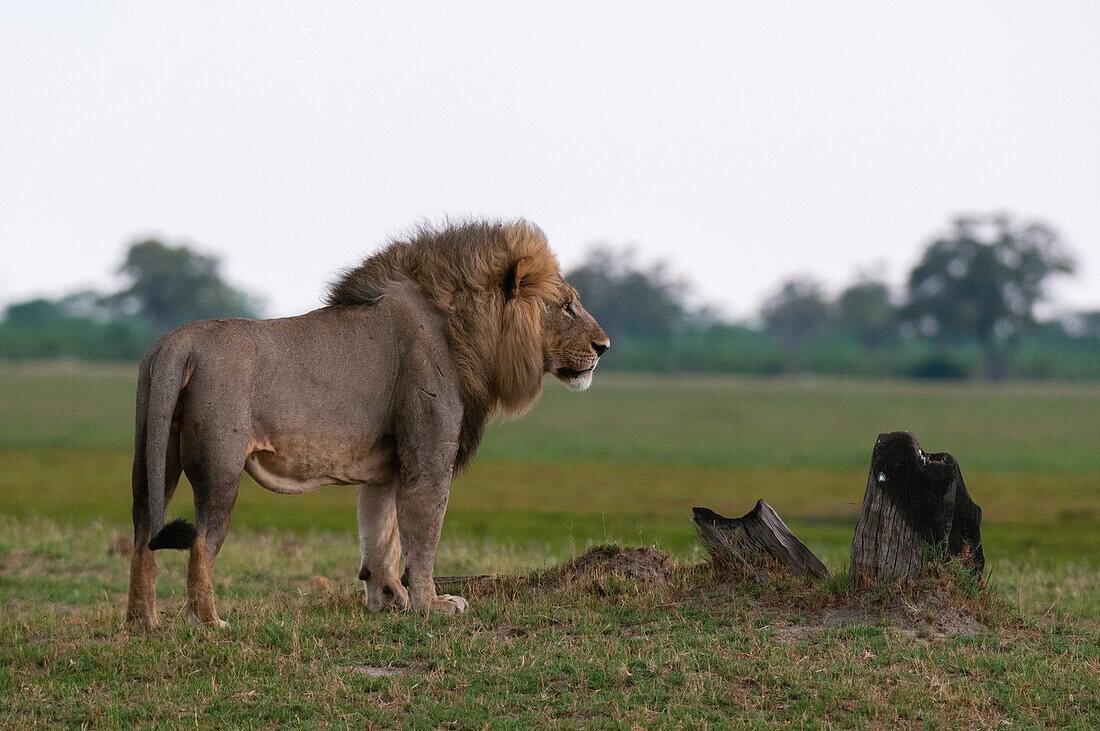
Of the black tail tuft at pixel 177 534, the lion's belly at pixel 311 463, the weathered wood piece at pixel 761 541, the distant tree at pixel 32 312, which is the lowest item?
the weathered wood piece at pixel 761 541

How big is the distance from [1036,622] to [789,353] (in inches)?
4150

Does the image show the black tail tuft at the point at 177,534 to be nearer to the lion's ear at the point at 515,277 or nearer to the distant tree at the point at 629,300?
the lion's ear at the point at 515,277

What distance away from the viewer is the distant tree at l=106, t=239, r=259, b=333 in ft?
410

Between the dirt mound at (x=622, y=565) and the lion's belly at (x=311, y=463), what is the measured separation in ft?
5.15

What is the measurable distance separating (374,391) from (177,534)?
160 cm

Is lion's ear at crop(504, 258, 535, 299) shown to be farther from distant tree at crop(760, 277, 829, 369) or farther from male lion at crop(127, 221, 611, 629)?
distant tree at crop(760, 277, 829, 369)

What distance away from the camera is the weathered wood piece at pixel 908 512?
7.33 m

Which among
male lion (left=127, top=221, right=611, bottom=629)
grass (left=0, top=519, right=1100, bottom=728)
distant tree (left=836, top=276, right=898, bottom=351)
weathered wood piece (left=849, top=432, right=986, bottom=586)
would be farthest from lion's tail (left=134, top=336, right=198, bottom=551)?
distant tree (left=836, top=276, right=898, bottom=351)

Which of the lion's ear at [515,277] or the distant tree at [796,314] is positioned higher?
the distant tree at [796,314]

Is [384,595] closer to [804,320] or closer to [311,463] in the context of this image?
[311,463]

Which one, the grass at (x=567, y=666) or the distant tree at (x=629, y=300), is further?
the distant tree at (x=629, y=300)

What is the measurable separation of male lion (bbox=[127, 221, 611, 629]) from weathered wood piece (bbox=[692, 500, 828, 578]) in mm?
1389

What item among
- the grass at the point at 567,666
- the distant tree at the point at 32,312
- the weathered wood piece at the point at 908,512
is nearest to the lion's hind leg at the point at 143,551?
the grass at the point at 567,666

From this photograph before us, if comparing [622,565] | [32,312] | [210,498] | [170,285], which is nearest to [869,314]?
[170,285]
